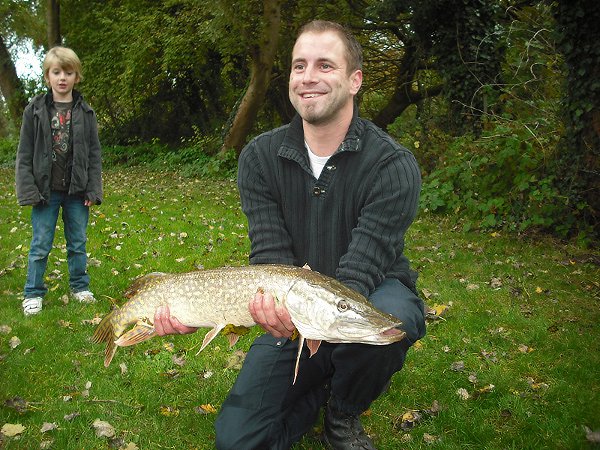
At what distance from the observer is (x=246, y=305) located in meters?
2.98

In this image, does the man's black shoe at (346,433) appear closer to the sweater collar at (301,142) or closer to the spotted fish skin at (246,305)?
the spotted fish skin at (246,305)

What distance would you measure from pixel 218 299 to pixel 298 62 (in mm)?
1545

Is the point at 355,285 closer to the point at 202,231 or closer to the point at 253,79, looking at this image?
the point at 202,231

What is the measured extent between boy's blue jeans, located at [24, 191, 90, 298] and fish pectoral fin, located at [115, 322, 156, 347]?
258 cm

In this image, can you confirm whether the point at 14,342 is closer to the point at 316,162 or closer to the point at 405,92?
the point at 316,162

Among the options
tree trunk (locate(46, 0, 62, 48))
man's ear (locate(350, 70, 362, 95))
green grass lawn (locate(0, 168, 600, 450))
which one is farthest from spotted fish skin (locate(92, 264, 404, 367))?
tree trunk (locate(46, 0, 62, 48))

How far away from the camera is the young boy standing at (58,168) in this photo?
5215 millimetres

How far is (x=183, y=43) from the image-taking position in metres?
19.3

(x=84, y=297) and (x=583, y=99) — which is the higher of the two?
(x=583, y=99)

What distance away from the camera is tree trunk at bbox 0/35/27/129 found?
24223 mm

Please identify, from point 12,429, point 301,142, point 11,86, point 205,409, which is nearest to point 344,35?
point 301,142

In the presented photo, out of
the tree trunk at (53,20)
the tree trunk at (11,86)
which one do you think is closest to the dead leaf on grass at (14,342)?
the tree trunk at (53,20)

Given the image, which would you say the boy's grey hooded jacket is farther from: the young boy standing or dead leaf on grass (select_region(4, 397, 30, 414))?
dead leaf on grass (select_region(4, 397, 30, 414))

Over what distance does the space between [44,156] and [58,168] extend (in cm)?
17
